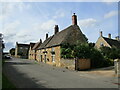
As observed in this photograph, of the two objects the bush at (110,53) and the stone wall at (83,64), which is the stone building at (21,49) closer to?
the bush at (110,53)

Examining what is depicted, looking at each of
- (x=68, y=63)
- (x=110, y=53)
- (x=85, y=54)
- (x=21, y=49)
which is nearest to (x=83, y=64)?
(x=85, y=54)

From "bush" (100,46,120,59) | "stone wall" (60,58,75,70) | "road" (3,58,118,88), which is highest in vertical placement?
"bush" (100,46,120,59)

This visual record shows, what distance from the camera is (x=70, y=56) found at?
24.1 meters

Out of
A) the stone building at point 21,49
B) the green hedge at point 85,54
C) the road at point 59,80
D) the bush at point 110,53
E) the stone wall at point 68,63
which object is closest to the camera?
the road at point 59,80

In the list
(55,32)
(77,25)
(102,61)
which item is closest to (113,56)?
(102,61)

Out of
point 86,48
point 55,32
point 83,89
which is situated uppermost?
point 55,32

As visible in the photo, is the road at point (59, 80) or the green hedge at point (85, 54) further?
the green hedge at point (85, 54)

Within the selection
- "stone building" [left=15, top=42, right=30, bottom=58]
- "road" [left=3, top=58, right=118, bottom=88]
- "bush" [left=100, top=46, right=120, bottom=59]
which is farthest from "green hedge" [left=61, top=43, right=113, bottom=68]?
"stone building" [left=15, top=42, right=30, bottom=58]

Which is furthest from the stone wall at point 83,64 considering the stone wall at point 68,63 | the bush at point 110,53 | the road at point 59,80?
the bush at point 110,53

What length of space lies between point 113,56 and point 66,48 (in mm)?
12053

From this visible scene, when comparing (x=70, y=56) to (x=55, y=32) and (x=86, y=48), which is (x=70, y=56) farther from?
(x=55, y=32)

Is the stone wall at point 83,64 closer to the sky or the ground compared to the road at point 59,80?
closer to the sky

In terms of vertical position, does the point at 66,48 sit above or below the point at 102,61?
above

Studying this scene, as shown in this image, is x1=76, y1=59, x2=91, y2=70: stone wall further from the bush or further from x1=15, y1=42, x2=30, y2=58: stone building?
x1=15, y1=42, x2=30, y2=58: stone building
